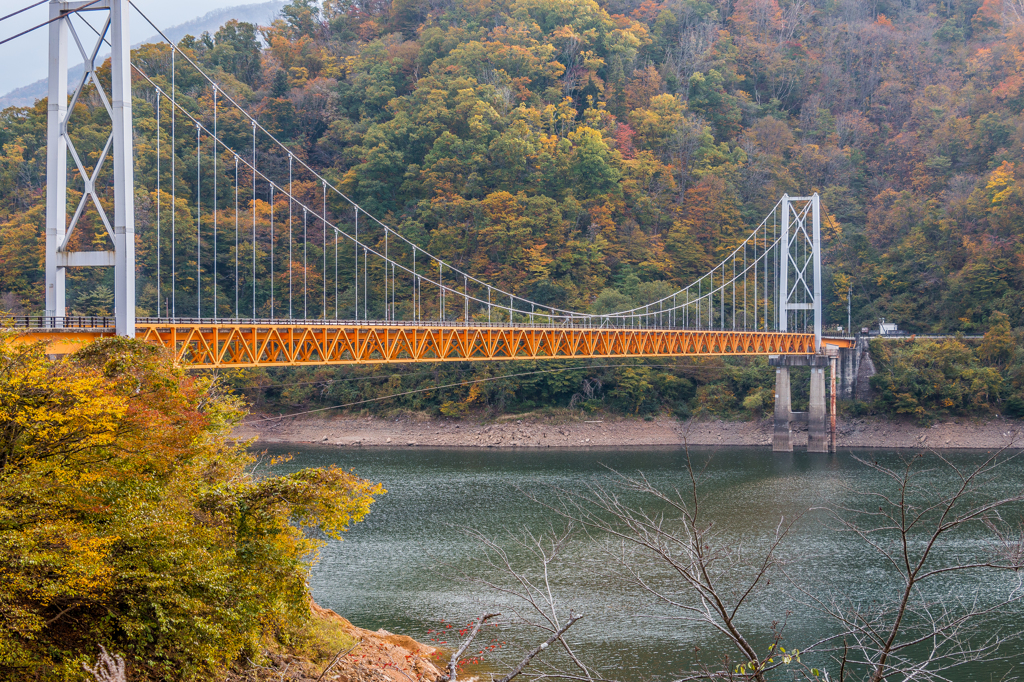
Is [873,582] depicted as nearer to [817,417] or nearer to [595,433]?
[817,417]

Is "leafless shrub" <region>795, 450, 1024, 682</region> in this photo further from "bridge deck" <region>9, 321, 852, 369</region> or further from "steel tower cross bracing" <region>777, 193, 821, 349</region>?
"steel tower cross bracing" <region>777, 193, 821, 349</region>

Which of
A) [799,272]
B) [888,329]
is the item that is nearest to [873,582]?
[888,329]

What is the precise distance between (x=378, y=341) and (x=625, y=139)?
33.2m

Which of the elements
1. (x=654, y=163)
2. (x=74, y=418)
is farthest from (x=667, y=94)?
(x=74, y=418)

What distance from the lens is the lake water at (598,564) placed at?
525 inches

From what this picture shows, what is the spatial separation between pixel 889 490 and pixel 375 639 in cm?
1779

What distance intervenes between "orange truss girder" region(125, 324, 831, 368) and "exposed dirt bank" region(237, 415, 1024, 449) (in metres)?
3.86

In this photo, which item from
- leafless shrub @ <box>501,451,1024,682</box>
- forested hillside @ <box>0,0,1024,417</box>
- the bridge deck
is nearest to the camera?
leafless shrub @ <box>501,451,1024,682</box>

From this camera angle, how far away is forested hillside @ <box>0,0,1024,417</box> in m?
42.3

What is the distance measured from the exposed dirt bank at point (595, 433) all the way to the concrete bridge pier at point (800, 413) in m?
0.65

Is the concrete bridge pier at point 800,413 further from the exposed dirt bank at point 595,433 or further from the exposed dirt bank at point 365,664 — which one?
the exposed dirt bank at point 365,664

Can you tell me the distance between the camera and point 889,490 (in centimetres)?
2494

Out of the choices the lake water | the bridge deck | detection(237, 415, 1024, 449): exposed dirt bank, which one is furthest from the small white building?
the lake water

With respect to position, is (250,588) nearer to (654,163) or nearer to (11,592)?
(11,592)
